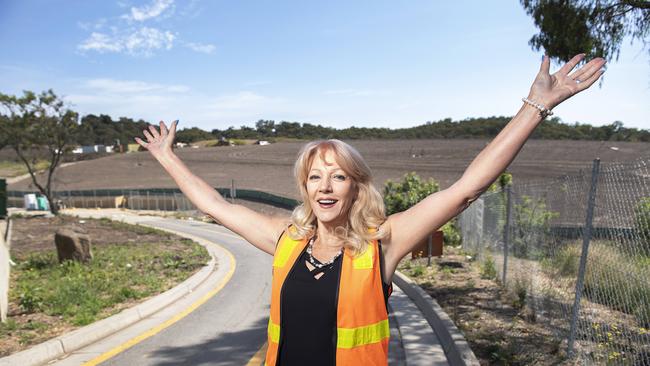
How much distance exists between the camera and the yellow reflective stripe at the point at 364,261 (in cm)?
226

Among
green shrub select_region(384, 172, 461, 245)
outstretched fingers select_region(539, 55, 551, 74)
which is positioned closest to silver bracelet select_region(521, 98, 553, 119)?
outstretched fingers select_region(539, 55, 551, 74)

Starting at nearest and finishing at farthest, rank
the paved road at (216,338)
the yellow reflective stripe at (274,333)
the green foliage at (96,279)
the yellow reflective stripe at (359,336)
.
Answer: the yellow reflective stripe at (359,336), the yellow reflective stripe at (274,333), the paved road at (216,338), the green foliage at (96,279)

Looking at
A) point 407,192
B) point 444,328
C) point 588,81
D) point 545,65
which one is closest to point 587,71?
point 588,81

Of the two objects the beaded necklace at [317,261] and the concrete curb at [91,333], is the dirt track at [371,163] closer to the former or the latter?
the concrete curb at [91,333]

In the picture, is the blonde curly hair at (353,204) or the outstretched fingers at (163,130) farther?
the outstretched fingers at (163,130)

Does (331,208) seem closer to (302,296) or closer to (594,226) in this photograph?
(302,296)

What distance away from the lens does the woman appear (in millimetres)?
2203

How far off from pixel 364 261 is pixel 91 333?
5639 millimetres

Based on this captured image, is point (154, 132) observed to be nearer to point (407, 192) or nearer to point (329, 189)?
point (329, 189)

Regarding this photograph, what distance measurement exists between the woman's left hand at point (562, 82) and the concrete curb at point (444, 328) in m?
3.61

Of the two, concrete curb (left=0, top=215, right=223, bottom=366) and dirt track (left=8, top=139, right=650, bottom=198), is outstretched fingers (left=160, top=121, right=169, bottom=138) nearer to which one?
concrete curb (left=0, top=215, right=223, bottom=366)

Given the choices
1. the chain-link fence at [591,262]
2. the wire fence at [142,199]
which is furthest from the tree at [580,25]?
the wire fence at [142,199]

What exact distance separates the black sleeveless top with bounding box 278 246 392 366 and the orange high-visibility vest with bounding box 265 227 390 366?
0.11 feet

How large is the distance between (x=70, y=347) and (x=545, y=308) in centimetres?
604
